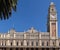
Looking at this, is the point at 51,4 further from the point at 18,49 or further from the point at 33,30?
the point at 18,49

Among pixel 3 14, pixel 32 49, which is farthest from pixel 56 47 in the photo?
pixel 3 14

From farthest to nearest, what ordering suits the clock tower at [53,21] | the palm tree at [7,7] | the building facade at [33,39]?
1. the clock tower at [53,21]
2. the building facade at [33,39]
3. the palm tree at [7,7]

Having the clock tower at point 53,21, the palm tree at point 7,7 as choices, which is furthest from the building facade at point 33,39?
the palm tree at point 7,7

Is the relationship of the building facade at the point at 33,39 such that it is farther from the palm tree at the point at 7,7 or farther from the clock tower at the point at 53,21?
the palm tree at the point at 7,7

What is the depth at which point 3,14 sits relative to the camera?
15.9 m

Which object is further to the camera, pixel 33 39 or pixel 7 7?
pixel 33 39

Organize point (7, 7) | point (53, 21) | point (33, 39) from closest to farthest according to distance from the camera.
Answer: point (7, 7) → point (33, 39) → point (53, 21)

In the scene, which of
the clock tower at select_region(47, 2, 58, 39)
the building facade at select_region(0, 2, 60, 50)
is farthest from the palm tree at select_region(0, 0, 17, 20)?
the clock tower at select_region(47, 2, 58, 39)

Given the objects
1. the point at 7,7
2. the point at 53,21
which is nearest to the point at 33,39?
the point at 53,21

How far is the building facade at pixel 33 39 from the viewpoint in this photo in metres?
68.5

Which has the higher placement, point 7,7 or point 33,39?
point 7,7

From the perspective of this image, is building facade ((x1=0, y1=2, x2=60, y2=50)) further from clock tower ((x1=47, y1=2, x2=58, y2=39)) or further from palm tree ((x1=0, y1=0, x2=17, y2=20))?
palm tree ((x1=0, y1=0, x2=17, y2=20))

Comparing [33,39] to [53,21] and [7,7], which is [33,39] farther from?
[7,7]

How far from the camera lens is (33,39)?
71688mm
